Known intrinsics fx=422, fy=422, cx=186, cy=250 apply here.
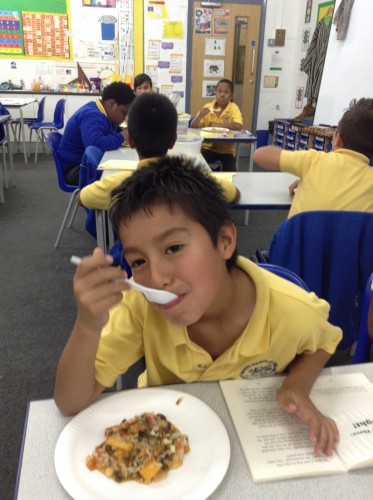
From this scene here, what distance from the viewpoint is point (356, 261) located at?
151cm

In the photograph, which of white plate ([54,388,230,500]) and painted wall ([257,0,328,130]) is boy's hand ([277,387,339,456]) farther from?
painted wall ([257,0,328,130])

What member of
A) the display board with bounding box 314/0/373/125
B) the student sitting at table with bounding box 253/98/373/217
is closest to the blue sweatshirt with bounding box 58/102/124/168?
the student sitting at table with bounding box 253/98/373/217

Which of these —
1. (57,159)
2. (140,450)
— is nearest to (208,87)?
(57,159)

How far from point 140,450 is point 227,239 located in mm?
409

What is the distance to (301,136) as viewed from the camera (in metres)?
5.43

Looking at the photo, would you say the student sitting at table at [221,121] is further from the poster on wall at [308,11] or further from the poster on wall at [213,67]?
the poster on wall at [308,11]

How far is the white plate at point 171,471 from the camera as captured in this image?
582 mm

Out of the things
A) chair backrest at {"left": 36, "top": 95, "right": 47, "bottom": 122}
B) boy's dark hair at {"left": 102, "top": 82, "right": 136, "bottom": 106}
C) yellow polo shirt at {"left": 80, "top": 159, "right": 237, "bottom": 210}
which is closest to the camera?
yellow polo shirt at {"left": 80, "top": 159, "right": 237, "bottom": 210}

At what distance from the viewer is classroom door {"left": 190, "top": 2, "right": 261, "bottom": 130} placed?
6262 mm

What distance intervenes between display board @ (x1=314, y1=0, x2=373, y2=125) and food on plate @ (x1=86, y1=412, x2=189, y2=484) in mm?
4492

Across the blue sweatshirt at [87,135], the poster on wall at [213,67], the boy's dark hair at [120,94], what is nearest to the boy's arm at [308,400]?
the blue sweatshirt at [87,135]

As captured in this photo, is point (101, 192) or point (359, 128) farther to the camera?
point (101, 192)

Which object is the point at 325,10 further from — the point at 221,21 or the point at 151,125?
the point at 151,125

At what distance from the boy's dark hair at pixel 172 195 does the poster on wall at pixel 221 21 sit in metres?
6.29
